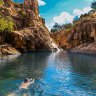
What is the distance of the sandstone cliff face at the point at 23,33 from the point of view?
157500 mm

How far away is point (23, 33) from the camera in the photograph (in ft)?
542

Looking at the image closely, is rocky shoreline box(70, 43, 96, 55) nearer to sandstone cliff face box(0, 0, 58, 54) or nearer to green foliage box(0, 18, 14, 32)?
sandstone cliff face box(0, 0, 58, 54)

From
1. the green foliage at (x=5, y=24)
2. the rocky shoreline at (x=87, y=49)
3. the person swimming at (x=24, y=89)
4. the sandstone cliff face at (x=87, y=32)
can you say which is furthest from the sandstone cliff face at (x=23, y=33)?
the person swimming at (x=24, y=89)

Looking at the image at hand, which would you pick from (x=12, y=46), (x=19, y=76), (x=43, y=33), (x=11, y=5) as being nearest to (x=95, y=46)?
(x=43, y=33)

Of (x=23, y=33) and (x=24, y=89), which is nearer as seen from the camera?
(x=24, y=89)

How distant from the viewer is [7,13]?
16838 cm

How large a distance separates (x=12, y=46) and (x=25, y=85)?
10768 centimetres

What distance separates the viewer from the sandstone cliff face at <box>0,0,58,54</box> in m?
158

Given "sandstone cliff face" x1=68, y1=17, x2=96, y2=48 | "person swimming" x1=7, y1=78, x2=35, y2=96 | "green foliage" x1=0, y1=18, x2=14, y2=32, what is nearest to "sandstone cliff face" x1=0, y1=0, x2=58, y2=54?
"green foliage" x1=0, y1=18, x2=14, y2=32

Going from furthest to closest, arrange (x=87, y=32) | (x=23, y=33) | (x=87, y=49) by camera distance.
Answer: (x=87, y=32) → (x=87, y=49) → (x=23, y=33)

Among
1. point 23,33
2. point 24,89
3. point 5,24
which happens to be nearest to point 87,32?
point 23,33

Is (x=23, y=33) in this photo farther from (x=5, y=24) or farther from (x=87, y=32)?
(x=87, y=32)

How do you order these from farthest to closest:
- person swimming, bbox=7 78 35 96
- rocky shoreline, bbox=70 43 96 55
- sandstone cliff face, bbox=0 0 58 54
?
rocky shoreline, bbox=70 43 96 55 → sandstone cliff face, bbox=0 0 58 54 → person swimming, bbox=7 78 35 96

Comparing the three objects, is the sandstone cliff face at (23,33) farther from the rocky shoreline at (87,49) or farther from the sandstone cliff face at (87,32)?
the sandstone cliff face at (87,32)
